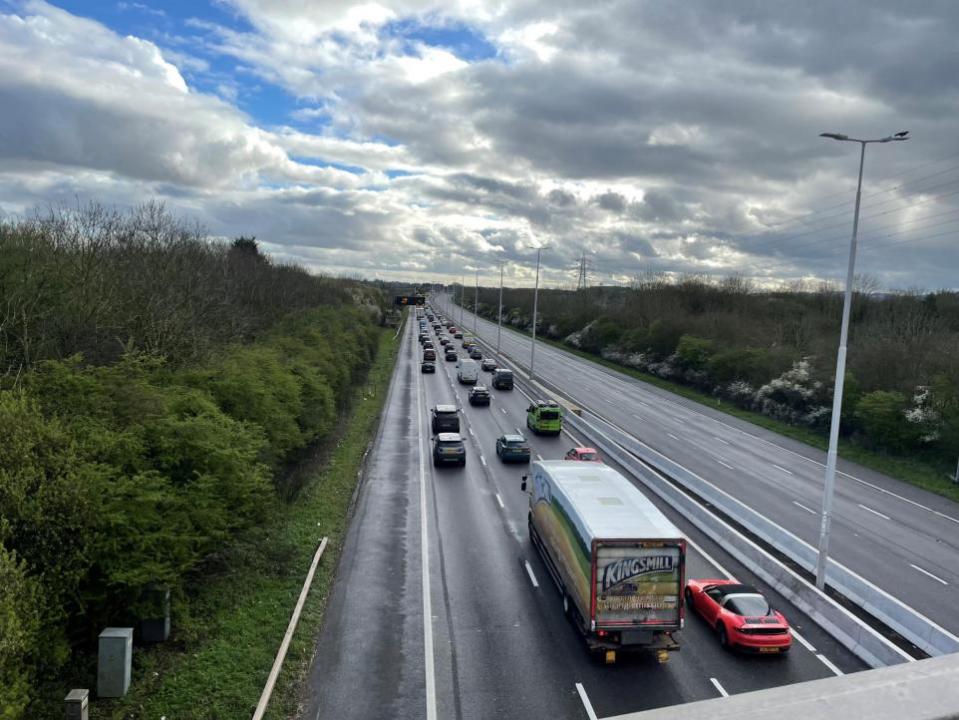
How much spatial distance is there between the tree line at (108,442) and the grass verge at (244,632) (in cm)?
79

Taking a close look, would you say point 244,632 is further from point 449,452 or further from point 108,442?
point 449,452

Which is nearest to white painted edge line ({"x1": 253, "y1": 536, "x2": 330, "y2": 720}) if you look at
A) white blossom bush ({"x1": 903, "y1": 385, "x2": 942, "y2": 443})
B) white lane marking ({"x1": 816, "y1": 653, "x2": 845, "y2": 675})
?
white lane marking ({"x1": 816, "y1": 653, "x2": 845, "y2": 675})

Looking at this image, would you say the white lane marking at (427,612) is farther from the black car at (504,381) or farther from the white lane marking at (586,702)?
the black car at (504,381)

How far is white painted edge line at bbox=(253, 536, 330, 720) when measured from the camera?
39.2ft

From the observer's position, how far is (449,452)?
1233 inches

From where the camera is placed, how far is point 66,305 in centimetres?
2469

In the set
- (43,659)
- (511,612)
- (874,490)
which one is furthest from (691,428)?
(43,659)

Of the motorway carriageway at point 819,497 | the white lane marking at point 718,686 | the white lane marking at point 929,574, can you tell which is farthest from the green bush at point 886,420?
the white lane marking at point 718,686

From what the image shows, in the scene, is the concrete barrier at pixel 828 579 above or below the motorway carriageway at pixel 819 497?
above

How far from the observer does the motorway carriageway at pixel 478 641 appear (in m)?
12.8

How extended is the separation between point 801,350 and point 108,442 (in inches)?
2174

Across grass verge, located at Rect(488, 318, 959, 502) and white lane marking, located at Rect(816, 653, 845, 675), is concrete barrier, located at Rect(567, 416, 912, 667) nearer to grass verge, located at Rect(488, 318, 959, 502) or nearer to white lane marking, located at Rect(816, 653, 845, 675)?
white lane marking, located at Rect(816, 653, 845, 675)

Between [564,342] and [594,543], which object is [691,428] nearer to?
[594,543]

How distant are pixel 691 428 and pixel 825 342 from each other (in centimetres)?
1590
